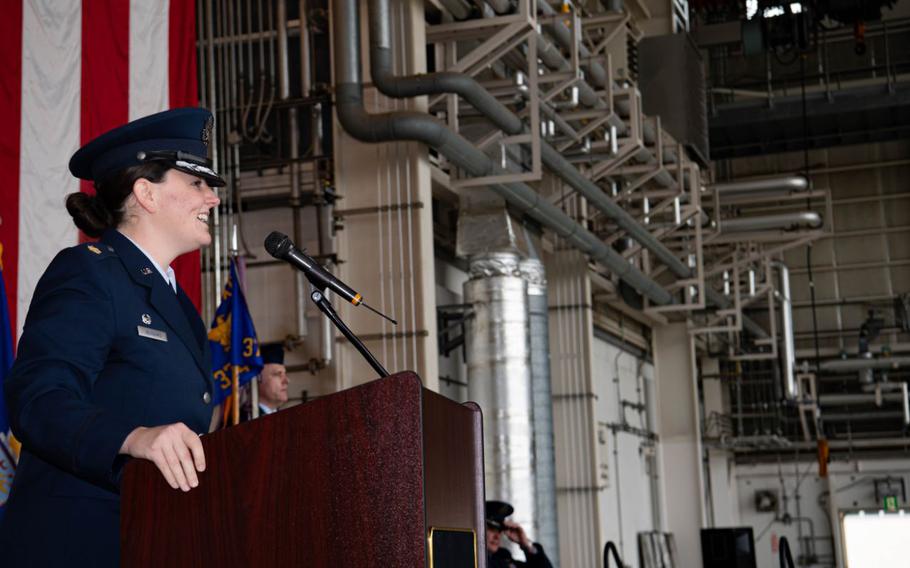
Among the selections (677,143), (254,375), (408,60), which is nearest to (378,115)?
(408,60)

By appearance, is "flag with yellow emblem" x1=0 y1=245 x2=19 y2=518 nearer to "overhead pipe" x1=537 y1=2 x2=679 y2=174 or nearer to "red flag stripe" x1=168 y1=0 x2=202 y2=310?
"red flag stripe" x1=168 y1=0 x2=202 y2=310

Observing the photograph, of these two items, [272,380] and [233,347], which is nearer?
[272,380]

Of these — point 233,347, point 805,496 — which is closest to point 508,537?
point 233,347

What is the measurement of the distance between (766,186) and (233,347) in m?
12.4

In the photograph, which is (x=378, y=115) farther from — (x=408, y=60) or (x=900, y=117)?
(x=900, y=117)

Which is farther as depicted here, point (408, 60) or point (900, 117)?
point (900, 117)

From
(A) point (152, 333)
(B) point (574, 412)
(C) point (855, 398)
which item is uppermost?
(C) point (855, 398)

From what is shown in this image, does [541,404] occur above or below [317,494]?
above

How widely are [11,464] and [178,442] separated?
254cm

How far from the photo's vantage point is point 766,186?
18406mm

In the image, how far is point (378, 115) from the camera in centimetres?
888

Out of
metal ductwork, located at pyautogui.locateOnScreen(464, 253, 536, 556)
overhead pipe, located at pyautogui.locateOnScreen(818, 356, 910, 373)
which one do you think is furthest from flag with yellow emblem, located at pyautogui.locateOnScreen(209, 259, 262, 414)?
overhead pipe, located at pyautogui.locateOnScreen(818, 356, 910, 373)

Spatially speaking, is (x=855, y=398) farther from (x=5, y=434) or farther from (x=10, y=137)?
(x=5, y=434)

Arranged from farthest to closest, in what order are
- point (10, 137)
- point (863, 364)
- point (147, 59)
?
point (863, 364) < point (147, 59) < point (10, 137)
